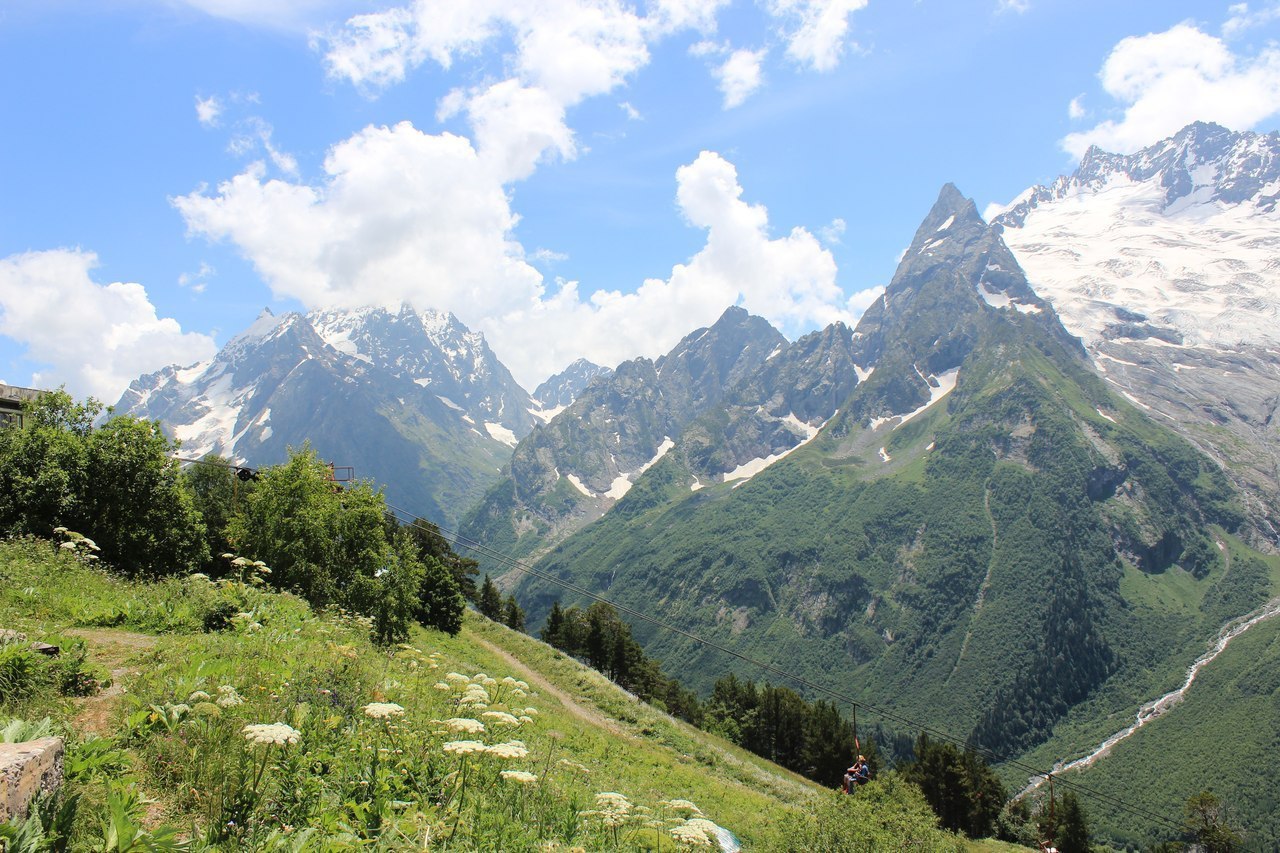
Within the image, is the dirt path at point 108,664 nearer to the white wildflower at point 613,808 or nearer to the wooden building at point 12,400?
the white wildflower at point 613,808

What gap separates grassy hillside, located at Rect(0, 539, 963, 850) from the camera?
769 centimetres

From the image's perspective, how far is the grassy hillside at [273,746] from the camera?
769 cm

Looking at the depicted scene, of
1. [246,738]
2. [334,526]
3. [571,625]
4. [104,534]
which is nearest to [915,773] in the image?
[571,625]

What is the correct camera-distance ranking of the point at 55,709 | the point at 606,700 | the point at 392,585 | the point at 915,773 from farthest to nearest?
the point at 915,773 → the point at 606,700 → the point at 392,585 → the point at 55,709

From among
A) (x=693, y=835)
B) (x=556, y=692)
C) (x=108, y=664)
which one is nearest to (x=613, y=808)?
(x=693, y=835)

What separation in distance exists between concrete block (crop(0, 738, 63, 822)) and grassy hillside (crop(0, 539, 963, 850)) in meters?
0.28

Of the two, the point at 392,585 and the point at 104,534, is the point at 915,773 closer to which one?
the point at 392,585

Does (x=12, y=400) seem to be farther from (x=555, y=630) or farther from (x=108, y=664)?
(x=555, y=630)

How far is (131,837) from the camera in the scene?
591 centimetres

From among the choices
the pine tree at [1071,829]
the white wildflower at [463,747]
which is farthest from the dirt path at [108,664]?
the pine tree at [1071,829]

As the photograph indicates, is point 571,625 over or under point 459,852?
under

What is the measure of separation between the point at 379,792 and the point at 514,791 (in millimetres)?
2439

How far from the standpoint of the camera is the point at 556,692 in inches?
1772

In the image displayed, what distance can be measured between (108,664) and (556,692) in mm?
35163
